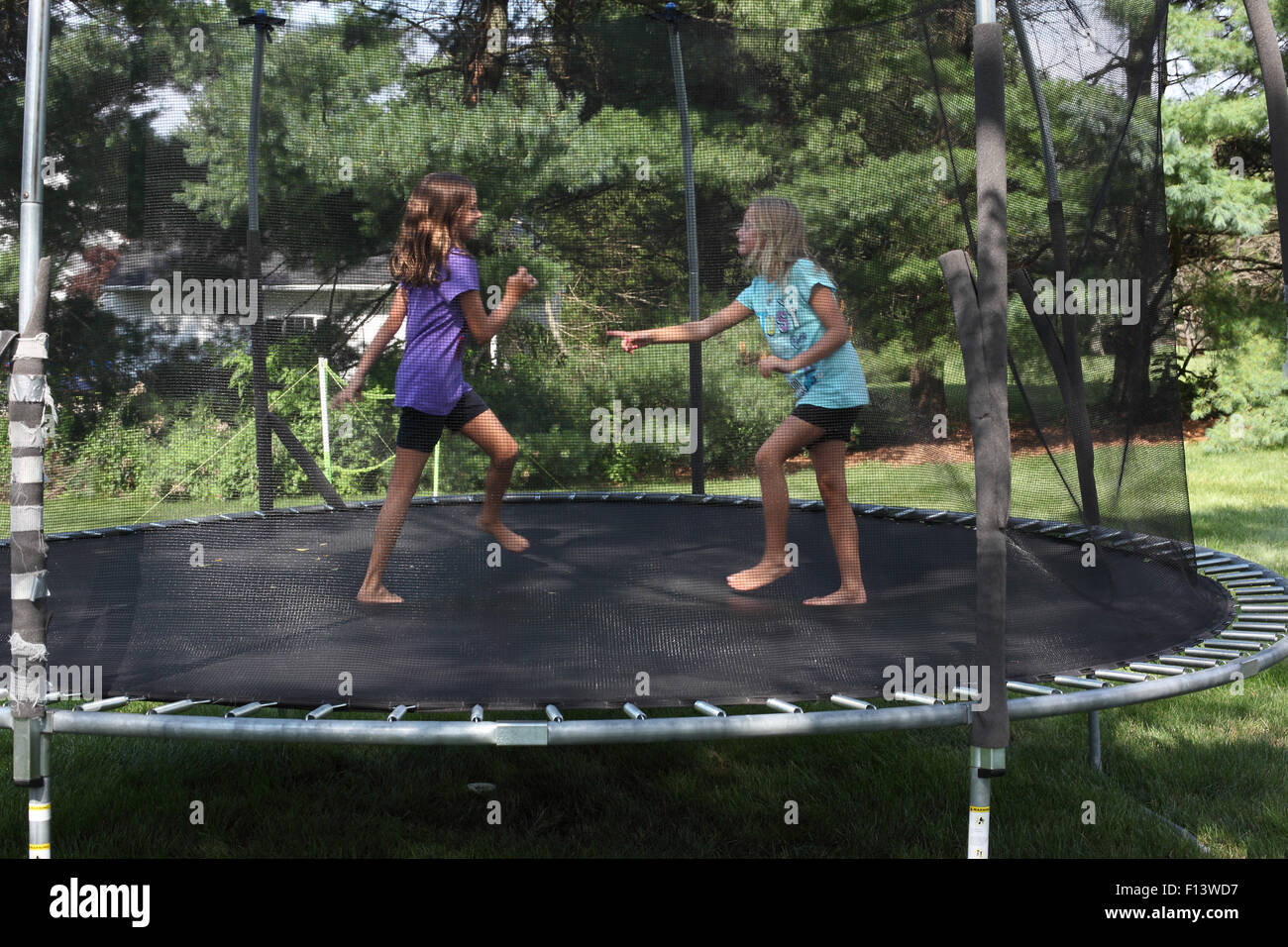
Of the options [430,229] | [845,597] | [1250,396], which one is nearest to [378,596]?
[430,229]

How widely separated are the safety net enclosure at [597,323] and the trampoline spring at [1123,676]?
0.23 feet

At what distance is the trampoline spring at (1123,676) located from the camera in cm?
180

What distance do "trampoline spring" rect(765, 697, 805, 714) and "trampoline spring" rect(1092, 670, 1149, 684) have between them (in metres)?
0.58

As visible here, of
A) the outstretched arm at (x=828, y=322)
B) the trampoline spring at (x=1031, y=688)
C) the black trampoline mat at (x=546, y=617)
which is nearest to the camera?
the trampoline spring at (x=1031, y=688)

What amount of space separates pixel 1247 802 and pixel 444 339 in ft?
6.30

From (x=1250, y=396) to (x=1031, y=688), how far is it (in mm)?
7041

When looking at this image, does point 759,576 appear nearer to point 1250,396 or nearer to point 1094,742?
point 1094,742

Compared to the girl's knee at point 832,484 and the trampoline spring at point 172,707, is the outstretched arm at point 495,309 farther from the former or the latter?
the trampoline spring at point 172,707

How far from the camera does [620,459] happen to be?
2.54 meters

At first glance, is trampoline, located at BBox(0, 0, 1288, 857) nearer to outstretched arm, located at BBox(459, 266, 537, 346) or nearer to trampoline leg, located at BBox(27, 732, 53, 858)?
outstretched arm, located at BBox(459, 266, 537, 346)

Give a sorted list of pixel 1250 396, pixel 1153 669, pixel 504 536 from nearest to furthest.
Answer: pixel 1153 669 → pixel 504 536 → pixel 1250 396

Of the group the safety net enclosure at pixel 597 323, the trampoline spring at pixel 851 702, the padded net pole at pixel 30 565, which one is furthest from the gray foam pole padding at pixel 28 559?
the trampoline spring at pixel 851 702

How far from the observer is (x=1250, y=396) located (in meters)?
7.69

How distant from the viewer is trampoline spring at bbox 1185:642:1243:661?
6.51ft
